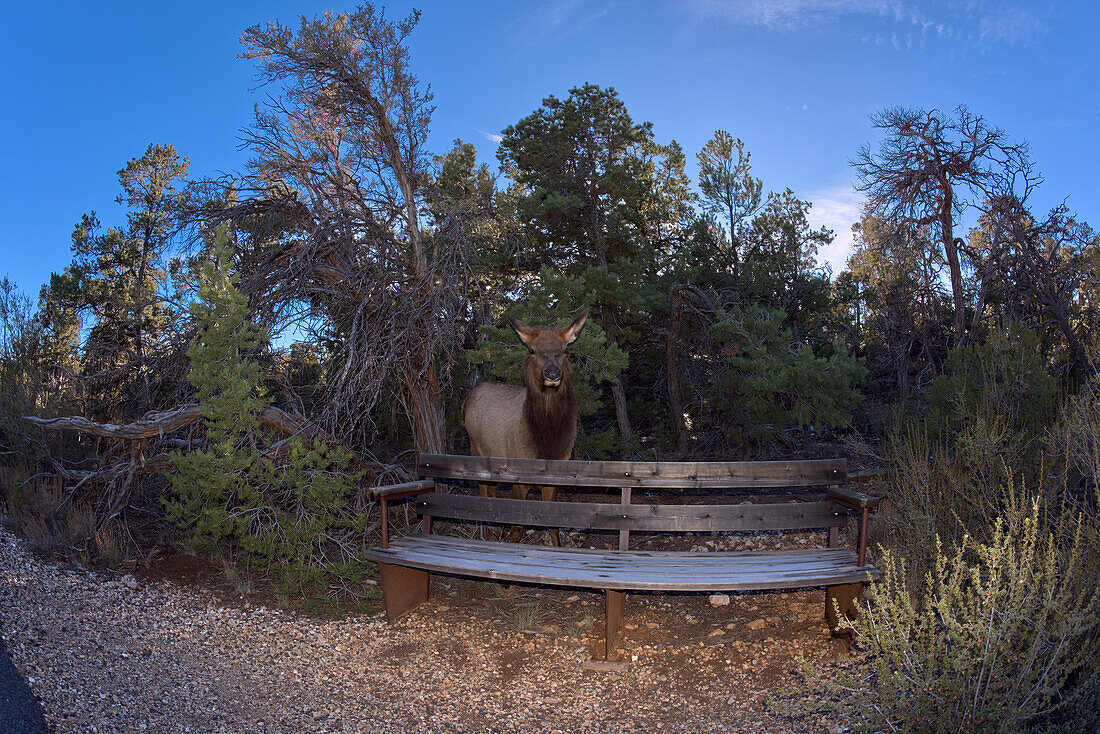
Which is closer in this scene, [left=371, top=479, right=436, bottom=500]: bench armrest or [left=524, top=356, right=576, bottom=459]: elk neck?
[left=371, top=479, right=436, bottom=500]: bench armrest

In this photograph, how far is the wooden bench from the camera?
→ 4.90m

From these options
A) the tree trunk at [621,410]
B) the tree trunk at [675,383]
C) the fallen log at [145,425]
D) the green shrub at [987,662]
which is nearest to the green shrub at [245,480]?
the fallen log at [145,425]

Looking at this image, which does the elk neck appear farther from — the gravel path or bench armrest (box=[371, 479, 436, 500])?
the gravel path

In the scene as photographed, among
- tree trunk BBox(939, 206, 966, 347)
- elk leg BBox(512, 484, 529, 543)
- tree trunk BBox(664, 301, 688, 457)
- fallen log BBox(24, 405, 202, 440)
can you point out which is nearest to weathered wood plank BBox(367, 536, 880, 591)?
elk leg BBox(512, 484, 529, 543)

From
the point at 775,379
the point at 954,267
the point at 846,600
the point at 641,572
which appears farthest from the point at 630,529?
the point at 954,267

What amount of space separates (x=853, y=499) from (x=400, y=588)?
3.87m

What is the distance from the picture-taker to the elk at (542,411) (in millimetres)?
6871

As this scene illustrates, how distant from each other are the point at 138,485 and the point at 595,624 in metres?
5.74

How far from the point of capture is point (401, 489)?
19.5ft

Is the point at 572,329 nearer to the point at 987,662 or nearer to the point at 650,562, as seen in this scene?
the point at 650,562

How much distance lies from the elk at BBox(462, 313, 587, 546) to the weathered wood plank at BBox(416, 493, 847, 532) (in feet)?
3.47

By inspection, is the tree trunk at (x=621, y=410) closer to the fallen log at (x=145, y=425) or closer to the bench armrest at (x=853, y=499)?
the bench armrest at (x=853, y=499)

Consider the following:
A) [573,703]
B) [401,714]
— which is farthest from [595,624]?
[401,714]

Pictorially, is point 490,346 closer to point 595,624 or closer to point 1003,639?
point 595,624
